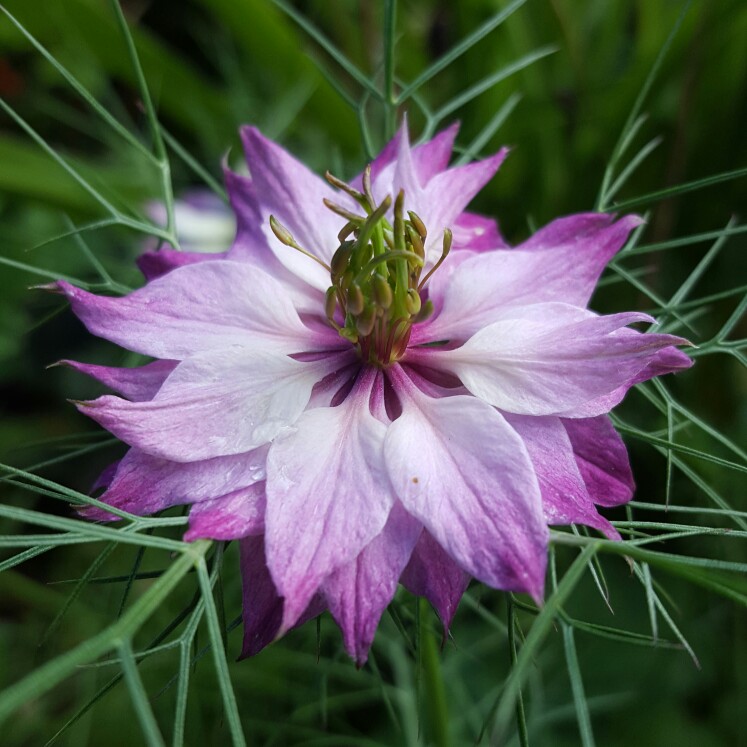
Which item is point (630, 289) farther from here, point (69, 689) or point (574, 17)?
point (69, 689)

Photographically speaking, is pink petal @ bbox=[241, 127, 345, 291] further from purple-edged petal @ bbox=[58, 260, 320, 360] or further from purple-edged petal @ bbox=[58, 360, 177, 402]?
purple-edged petal @ bbox=[58, 360, 177, 402]

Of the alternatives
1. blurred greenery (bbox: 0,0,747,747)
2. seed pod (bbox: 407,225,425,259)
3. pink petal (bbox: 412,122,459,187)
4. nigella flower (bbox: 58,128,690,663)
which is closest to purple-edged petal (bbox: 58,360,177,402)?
nigella flower (bbox: 58,128,690,663)

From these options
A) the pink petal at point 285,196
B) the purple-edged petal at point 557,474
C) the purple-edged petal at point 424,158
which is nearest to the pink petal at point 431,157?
the purple-edged petal at point 424,158

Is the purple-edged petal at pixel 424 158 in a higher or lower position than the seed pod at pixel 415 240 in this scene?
higher

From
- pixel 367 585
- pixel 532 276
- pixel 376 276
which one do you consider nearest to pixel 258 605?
pixel 367 585

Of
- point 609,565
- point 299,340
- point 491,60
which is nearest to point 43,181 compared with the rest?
point 491,60

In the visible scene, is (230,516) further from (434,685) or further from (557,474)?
(434,685)

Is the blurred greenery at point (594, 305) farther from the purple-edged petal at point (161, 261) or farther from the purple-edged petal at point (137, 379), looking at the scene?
the purple-edged petal at point (137, 379)
